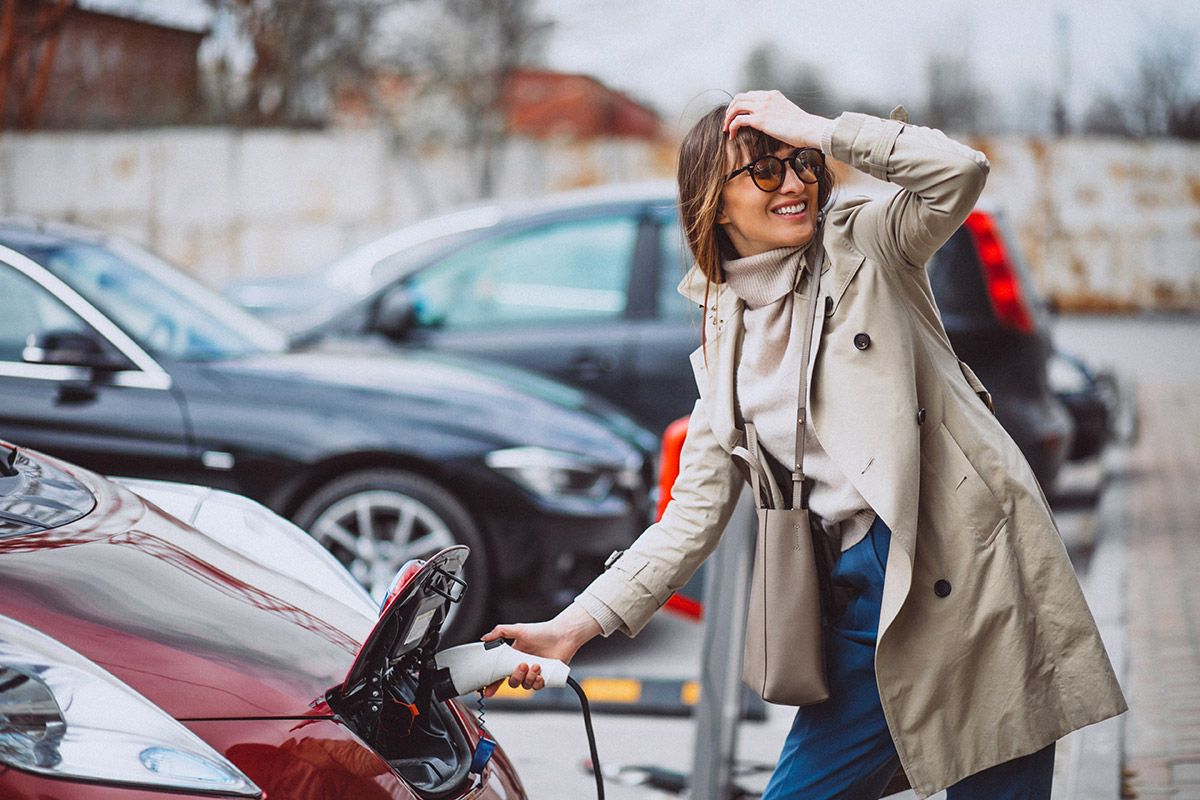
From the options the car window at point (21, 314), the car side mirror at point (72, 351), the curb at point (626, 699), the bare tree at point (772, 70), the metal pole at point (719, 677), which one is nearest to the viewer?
the metal pole at point (719, 677)

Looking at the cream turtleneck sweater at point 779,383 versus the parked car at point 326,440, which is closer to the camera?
the cream turtleneck sweater at point 779,383

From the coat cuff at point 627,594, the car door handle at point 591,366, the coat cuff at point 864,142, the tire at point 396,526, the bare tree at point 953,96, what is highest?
the bare tree at point 953,96

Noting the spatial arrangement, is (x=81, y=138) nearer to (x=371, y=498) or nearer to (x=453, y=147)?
(x=453, y=147)

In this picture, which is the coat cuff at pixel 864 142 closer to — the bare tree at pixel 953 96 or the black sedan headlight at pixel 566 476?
the black sedan headlight at pixel 566 476

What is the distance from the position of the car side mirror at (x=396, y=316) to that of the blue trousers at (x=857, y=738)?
445 centimetres

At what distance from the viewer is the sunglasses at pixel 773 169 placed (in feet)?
7.82

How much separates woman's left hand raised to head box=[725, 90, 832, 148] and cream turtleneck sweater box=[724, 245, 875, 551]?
0.65 feet

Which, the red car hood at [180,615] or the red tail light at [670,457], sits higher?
the red car hood at [180,615]

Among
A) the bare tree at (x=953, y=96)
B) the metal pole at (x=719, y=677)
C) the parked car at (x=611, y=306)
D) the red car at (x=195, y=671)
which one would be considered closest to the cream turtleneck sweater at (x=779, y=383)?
the red car at (x=195, y=671)

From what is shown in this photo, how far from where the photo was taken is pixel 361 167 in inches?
677

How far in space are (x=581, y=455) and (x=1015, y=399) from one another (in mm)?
2292

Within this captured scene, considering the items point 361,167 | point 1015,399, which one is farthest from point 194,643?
point 361,167

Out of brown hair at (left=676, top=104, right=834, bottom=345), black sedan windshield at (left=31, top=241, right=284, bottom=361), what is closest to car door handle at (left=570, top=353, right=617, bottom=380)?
black sedan windshield at (left=31, top=241, right=284, bottom=361)

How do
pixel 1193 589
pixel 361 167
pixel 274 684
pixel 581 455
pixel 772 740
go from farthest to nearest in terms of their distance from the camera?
pixel 361 167 < pixel 1193 589 < pixel 581 455 < pixel 772 740 < pixel 274 684
